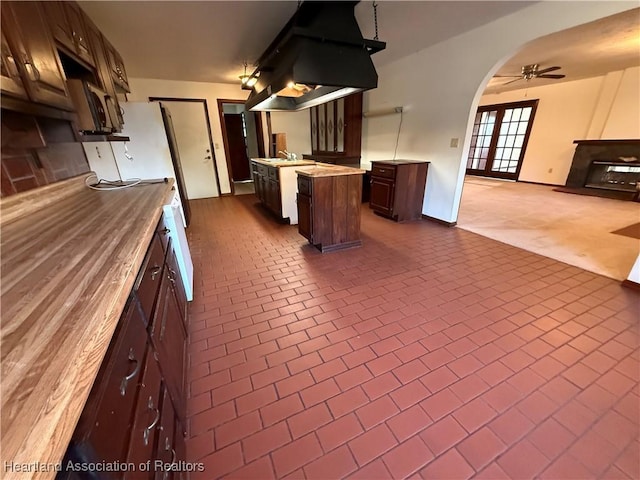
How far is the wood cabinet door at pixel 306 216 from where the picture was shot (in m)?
2.90

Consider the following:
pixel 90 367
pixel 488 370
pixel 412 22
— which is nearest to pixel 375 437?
pixel 488 370

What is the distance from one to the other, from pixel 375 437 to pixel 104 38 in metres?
4.17

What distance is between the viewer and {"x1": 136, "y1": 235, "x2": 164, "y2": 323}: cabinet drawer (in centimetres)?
88

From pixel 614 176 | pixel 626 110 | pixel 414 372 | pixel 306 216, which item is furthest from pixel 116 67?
pixel 614 176

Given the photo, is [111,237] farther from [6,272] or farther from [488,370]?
[488,370]

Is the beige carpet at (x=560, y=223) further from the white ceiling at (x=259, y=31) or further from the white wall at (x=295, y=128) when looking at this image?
the white wall at (x=295, y=128)

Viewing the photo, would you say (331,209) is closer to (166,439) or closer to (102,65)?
(166,439)

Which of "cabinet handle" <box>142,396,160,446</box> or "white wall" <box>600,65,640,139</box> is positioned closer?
"cabinet handle" <box>142,396,160,446</box>

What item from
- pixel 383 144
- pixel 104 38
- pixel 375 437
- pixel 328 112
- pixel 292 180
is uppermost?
pixel 104 38

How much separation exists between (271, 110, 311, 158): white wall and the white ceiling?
5.79 feet

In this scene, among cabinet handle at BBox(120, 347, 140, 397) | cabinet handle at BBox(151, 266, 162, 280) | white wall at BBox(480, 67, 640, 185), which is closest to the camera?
cabinet handle at BBox(120, 347, 140, 397)

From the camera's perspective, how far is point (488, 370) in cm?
149

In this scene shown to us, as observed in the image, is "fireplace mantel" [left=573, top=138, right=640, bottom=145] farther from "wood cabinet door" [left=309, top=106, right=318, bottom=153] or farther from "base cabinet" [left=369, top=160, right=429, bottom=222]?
"wood cabinet door" [left=309, top=106, right=318, bottom=153]

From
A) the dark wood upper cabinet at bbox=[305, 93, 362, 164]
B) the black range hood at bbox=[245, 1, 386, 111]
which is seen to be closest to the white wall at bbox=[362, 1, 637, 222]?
the dark wood upper cabinet at bbox=[305, 93, 362, 164]
